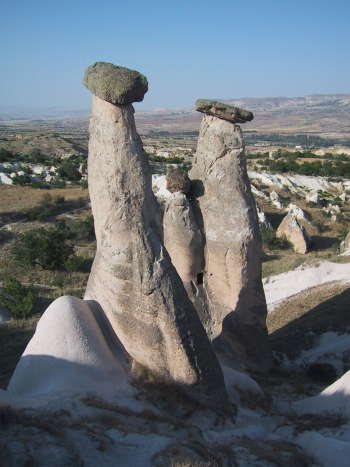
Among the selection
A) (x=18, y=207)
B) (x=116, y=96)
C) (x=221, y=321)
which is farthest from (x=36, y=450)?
(x=18, y=207)

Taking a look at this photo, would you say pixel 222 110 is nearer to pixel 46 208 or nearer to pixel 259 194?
pixel 46 208

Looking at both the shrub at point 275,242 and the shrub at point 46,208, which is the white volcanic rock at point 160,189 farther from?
the shrub at point 46,208

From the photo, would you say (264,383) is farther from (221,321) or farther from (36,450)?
(36,450)

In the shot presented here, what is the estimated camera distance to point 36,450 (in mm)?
2764

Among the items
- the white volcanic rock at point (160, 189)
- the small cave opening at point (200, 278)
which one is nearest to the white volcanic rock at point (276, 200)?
the white volcanic rock at point (160, 189)

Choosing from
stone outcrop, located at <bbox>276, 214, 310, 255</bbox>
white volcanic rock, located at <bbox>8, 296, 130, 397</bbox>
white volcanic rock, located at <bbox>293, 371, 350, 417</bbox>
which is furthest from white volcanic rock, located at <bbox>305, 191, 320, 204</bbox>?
white volcanic rock, located at <bbox>8, 296, 130, 397</bbox>

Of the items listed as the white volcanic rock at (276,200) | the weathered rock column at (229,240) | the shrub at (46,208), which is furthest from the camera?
the white volcanic rock at (276,200)

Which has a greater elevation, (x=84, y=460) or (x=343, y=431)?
(x=84, y=460)

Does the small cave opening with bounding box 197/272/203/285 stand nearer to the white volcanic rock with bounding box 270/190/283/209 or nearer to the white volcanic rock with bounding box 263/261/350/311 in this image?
the white volcanic rock with bounding box 263/261/350/311

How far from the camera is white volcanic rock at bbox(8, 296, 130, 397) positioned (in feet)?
13.5

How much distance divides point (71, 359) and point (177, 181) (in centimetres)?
305

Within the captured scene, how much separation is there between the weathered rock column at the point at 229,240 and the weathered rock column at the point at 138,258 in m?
2.06

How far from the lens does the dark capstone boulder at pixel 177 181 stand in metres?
6.34

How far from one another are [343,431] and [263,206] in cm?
1976
